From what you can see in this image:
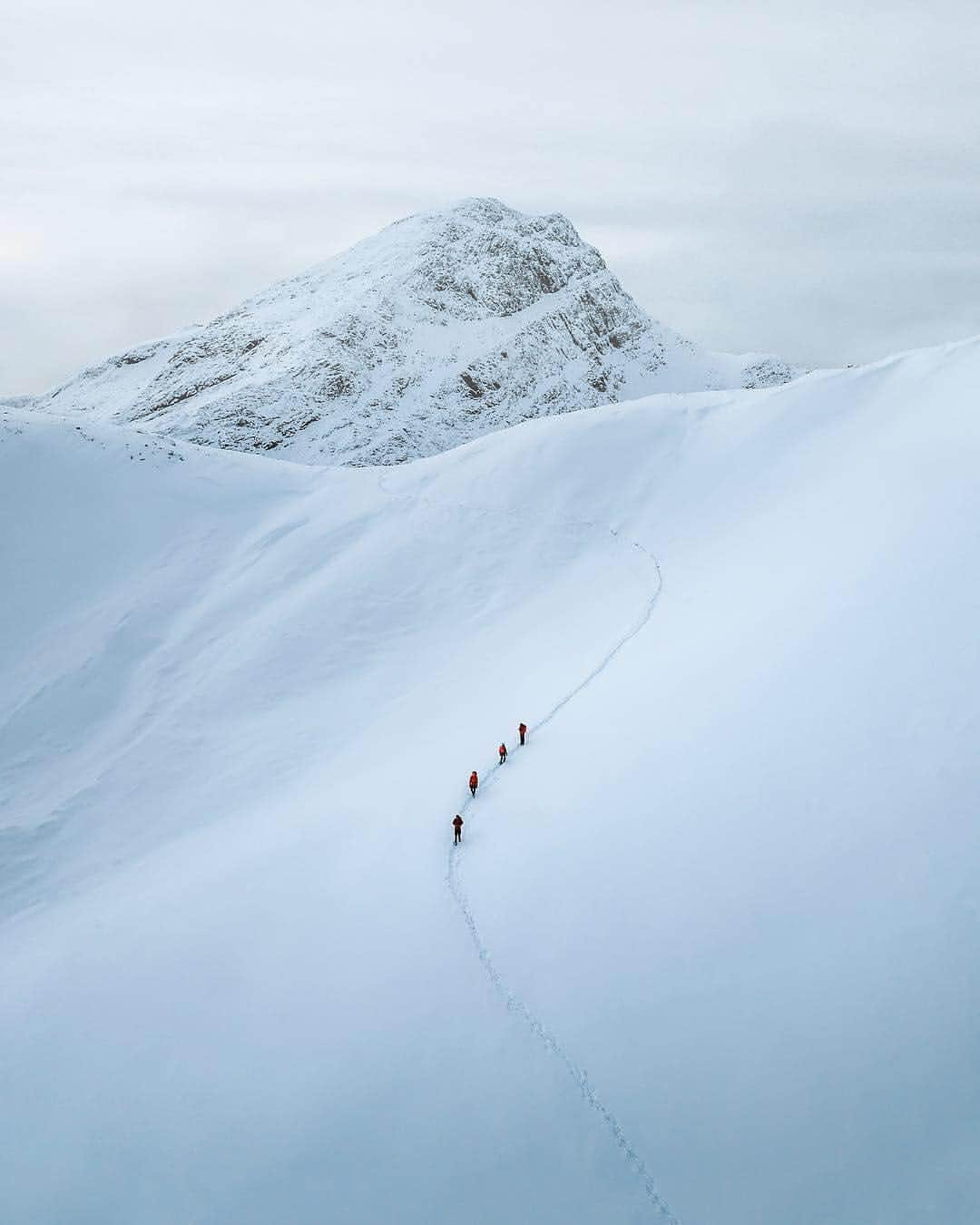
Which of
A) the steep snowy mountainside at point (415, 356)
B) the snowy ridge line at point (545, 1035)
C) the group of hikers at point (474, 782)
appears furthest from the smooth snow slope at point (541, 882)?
the steep snowy mountainside at point (415, 356)

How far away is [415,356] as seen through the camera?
11412cm

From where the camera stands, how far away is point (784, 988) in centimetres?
966

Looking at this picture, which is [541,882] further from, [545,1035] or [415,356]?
[415,356]

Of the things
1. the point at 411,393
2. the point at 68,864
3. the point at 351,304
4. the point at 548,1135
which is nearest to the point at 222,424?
the point at 411,393

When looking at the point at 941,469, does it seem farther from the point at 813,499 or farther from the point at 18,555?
the point at 18,555

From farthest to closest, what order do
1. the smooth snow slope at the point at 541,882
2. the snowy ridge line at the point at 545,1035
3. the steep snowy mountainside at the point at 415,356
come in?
the steep snowy mountainside at the point at 415,356, the smooth snow slope at the point at 541,882, the snowy ridge line at the point at 545,1035

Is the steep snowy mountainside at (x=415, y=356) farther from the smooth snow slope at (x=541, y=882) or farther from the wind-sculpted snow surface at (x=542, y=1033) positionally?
the wind-sculpted snow surface at (x=542, y=1033)

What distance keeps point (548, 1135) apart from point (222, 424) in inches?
3735

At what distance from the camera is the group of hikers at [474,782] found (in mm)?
14078

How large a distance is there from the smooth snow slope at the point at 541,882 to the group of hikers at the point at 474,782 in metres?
0.27

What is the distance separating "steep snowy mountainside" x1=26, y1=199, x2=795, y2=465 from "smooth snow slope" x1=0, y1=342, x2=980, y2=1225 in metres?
72.8

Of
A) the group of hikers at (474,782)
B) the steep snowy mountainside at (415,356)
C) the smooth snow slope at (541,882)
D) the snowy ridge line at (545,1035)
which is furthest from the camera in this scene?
the steep snowy mountainside at (415,356)

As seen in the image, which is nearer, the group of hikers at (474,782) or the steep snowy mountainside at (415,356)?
the group of hikers at (474,782)

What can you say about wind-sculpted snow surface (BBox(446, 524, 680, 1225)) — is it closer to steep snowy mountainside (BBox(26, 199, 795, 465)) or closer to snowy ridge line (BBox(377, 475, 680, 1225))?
snowy ridge line (BBox(377, 475, 680, 1225))
